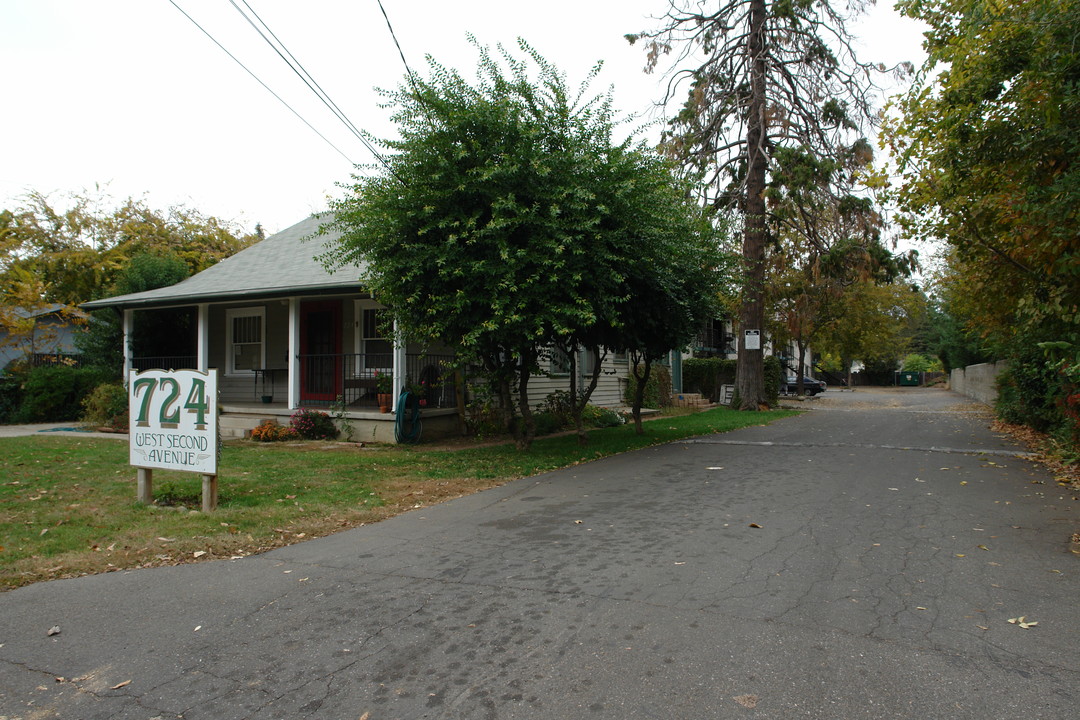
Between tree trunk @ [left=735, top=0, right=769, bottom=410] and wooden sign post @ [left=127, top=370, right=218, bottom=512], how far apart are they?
15.3m

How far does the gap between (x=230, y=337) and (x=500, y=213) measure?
11618 millimetres

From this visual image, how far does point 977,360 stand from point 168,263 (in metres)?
37.6

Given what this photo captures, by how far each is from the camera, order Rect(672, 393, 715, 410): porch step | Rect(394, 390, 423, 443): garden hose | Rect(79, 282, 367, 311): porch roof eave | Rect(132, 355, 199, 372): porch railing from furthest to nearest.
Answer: Rect(672, 393, 715, 410): porch step → Rect(132, 355, 199, 372): porch railing → Rect(79, 282, 367, 311): porch roof eave → Rect(394, 390, 423, 443): garden hose

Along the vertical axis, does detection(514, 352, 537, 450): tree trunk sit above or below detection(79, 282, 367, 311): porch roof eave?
below

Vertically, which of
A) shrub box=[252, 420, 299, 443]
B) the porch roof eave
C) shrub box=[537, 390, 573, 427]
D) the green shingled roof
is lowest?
shrub box=[252, 420, 299, 443]

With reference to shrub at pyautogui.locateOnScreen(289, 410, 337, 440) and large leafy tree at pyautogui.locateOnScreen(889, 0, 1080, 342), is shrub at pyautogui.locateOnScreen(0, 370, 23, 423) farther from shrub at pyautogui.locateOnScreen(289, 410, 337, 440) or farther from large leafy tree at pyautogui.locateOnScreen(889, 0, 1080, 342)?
large leafy tree at pyautogui.locateOnScreen(889, 0, 1080, 342)

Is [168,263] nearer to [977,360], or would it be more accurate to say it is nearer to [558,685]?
[558,685]

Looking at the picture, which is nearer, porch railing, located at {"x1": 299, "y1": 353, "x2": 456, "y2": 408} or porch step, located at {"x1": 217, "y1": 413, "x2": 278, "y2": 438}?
porch railing, located at {"x1": 299, "y1": 353, "x2": 456, "y2": 408}

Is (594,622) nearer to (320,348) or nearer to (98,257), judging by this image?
(320,348)

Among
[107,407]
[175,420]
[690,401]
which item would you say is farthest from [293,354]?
[690,401]

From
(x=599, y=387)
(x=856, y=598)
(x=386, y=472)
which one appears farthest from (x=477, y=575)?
(x=599, y=387)

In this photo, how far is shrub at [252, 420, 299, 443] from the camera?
13.5 meters

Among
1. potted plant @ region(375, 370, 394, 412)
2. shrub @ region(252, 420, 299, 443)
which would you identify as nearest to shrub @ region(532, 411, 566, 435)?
potted plant @ region(375, 370, 394, 412)

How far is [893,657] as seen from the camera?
11.4ft
